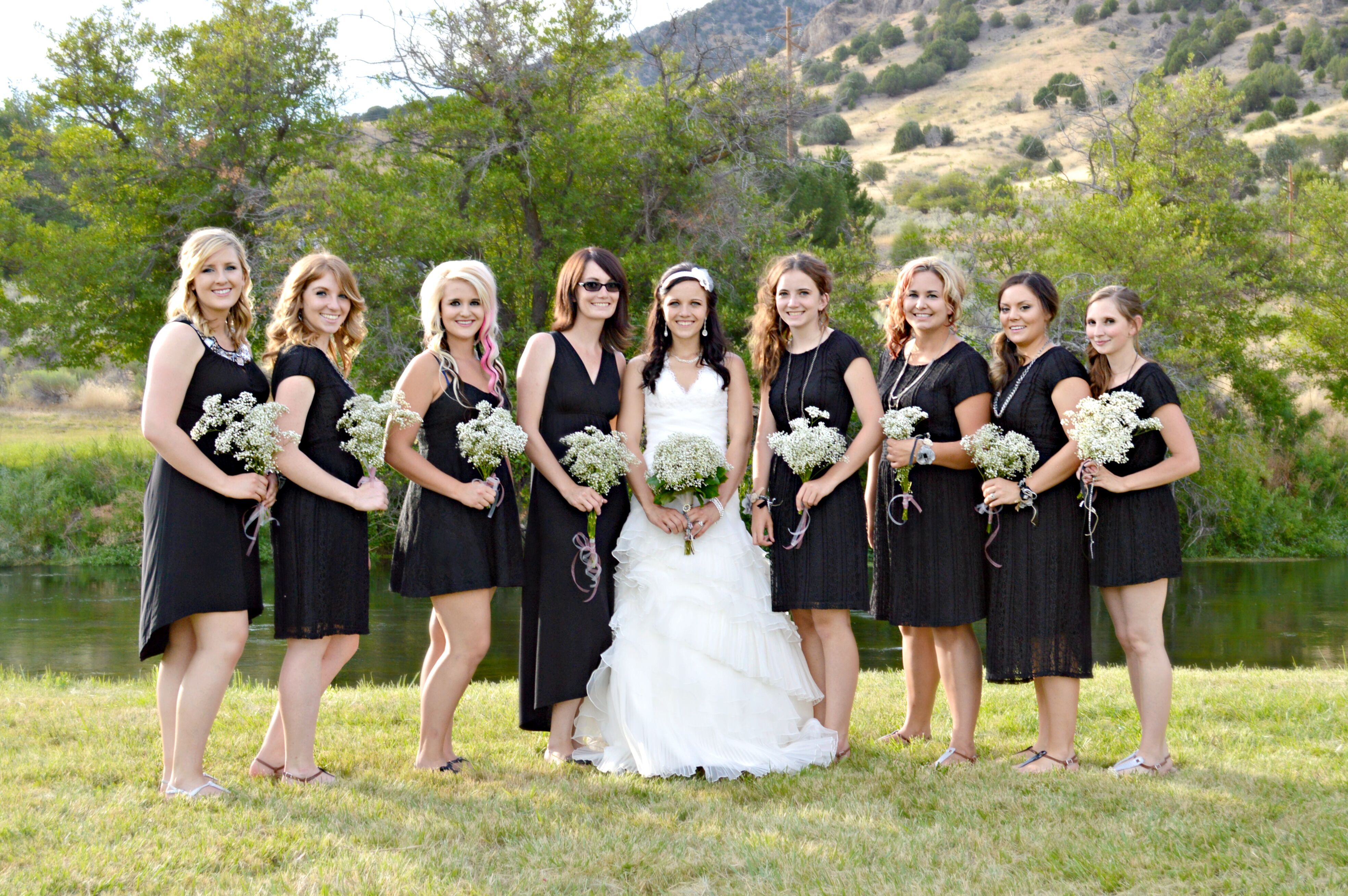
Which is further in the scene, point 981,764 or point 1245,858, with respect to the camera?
point 981,764

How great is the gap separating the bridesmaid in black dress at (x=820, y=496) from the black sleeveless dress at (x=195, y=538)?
2583 millimetres

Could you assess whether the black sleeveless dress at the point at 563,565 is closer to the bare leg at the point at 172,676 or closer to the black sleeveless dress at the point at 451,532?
the black sleeveless dress at the point at 451,532

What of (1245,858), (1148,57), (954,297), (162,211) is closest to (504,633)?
(954,297)

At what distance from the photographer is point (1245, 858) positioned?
12.7ft

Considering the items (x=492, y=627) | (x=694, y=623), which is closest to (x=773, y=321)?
(x=694, y=623)

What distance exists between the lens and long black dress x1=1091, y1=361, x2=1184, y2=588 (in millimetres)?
4988

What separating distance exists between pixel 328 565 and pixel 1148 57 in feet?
304

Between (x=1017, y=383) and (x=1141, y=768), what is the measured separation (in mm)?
1988

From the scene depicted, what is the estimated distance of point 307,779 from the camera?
4.95 meters

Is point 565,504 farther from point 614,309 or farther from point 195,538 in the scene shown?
point 195,538

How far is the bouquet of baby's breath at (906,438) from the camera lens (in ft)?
16.9

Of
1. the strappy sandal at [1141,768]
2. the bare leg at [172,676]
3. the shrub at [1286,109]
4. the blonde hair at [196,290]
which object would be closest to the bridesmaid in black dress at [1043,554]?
the strappy sandal at [1141,768]

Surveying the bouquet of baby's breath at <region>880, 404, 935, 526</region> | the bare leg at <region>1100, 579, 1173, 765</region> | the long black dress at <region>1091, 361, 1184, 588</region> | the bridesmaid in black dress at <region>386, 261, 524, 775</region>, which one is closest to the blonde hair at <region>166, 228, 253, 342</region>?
the bridesmaid in black dress at <region>386, 261, 524, 775</region>

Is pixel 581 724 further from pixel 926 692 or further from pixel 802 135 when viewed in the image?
pixel 802 135
